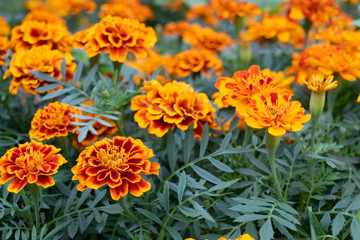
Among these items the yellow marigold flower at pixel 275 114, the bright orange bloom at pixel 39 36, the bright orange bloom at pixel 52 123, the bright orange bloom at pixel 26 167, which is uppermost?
the yellow marigold flower at pixel 275 114

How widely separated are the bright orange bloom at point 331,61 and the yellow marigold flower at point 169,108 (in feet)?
1.07

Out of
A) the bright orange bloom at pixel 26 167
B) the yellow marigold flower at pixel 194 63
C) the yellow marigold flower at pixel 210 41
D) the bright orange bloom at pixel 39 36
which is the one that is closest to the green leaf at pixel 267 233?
the bright orange bloom at pixel 26 167

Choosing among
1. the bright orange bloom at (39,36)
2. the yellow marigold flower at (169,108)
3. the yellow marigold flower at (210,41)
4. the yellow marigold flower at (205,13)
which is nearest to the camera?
the yellow marigold flower at (169,108)

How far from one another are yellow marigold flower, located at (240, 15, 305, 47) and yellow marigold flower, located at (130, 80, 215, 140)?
2.42 ft

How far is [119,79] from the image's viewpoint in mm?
1157

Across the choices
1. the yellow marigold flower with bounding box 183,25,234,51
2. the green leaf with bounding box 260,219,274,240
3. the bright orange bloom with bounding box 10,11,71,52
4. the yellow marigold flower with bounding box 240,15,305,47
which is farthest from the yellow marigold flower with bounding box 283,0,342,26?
the green leaf with bounding box 260,219,274,240

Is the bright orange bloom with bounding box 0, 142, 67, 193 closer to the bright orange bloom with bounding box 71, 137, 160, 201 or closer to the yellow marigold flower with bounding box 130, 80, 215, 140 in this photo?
the bright orange bloom with bounding box 71, 137, 160, 201

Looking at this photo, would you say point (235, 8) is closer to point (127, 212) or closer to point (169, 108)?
point (169, 108)

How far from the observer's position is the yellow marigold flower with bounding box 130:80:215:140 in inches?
33.1

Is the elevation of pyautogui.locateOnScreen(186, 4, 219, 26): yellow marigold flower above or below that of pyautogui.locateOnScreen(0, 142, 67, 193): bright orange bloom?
below

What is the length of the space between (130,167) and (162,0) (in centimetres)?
208

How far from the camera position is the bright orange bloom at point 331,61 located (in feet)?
3.37

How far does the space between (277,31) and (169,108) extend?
86 centimetres

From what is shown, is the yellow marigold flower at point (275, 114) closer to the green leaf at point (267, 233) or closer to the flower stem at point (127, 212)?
the green leaf at point (267, 233)
